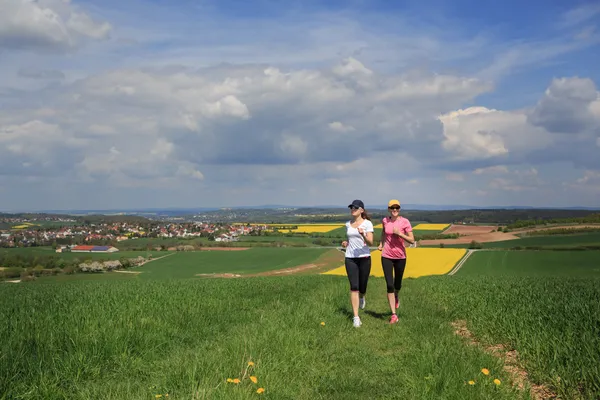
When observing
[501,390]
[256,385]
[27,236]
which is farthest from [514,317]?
[27,236]

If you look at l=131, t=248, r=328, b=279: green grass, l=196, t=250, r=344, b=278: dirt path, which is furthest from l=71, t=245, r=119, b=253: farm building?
l=196, t=250, r=344, b=278: dirt path

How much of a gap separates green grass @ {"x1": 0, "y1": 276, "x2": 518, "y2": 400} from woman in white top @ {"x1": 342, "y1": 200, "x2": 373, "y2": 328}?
0.71 meters

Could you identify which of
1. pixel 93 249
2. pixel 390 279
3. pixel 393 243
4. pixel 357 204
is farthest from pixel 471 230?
pixel 357 204

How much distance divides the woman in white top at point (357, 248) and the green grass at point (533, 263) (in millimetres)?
32200

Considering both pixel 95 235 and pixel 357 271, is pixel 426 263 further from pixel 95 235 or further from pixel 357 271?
Result: pixel 95 235

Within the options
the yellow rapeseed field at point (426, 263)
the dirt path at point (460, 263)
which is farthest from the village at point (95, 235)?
the dirt path at point (460, 263)

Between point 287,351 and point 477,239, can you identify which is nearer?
point 287,351

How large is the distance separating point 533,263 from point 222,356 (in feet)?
156

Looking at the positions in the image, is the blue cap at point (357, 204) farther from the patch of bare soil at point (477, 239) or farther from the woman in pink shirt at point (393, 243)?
the patch of bare soil at point (477, 239)

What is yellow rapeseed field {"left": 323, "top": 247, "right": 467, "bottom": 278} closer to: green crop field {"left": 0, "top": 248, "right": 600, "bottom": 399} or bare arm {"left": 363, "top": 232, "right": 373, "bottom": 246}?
bare arm {"left": 363, "top": 232, "right": 373, "bottom": 246}

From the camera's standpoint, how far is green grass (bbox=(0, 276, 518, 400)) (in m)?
4.45

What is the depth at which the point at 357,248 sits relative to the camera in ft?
28.6

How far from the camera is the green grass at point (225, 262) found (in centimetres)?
4973

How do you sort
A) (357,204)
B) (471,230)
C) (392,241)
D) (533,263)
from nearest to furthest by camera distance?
(357,204) < (392,241) < (533,263) < (471,230)
